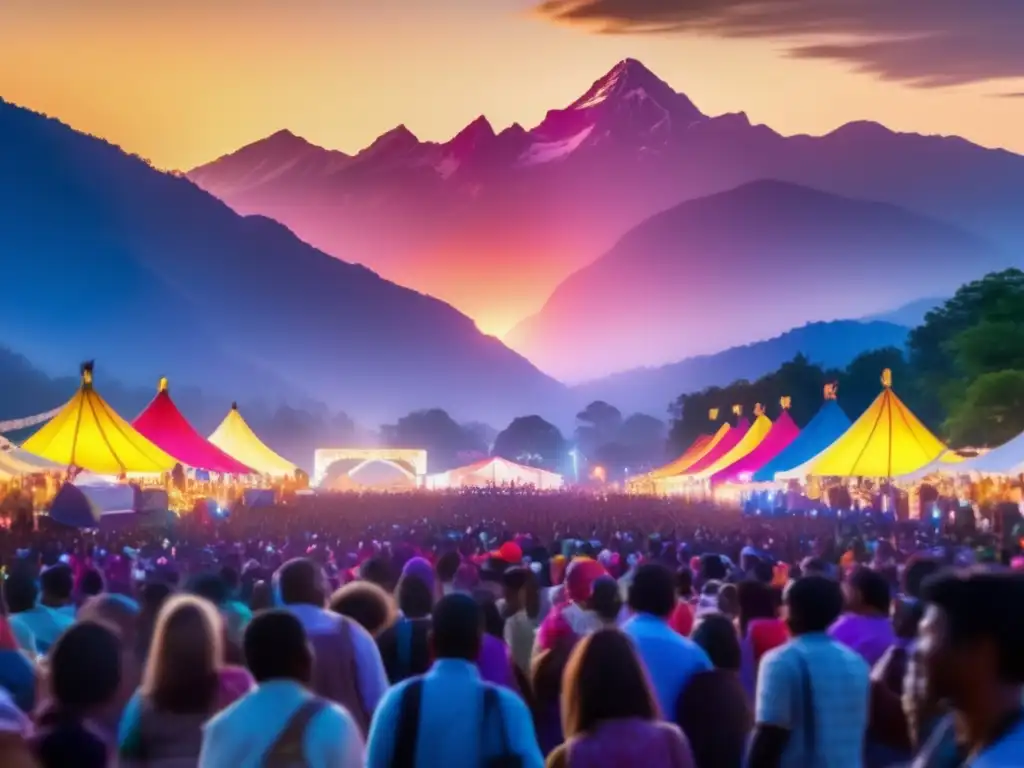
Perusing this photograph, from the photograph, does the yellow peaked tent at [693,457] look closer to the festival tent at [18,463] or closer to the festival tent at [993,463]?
the festival tent at [993,463]

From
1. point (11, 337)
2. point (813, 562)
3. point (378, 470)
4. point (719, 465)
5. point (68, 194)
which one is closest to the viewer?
point (813, 562)

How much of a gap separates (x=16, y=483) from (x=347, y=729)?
27.4 m

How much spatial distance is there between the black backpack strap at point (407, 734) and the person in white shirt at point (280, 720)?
35 centimetres

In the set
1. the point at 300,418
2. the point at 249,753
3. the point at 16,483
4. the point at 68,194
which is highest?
the point at 68,194

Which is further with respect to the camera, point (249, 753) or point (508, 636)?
point (508, 636)

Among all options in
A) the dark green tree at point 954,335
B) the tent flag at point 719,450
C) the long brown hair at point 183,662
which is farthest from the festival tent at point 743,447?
the long brown hair at point 183,662

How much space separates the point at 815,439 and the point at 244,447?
19823 mm

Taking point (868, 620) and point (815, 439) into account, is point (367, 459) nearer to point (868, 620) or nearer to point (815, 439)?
point (815, 439)

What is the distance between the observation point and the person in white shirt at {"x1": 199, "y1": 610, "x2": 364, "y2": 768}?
512 cm

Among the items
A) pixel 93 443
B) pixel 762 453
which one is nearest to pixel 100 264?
pixel 762 453

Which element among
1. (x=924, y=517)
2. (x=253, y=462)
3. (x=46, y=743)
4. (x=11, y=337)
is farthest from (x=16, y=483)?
(x=11, y=337)

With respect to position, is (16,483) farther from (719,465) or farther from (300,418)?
(300,418)

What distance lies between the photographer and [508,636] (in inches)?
389

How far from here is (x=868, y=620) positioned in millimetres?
8000
